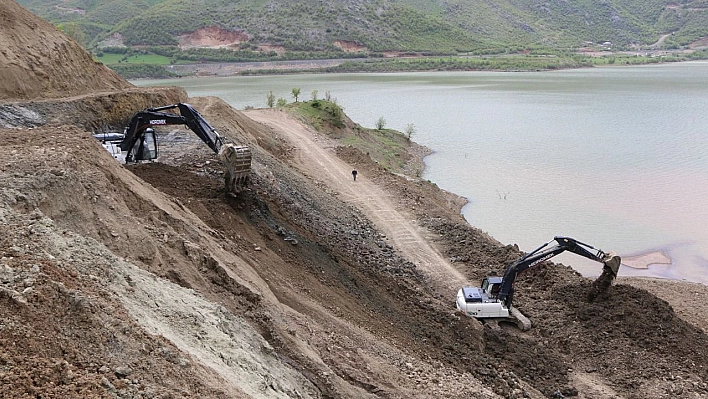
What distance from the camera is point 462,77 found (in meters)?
105

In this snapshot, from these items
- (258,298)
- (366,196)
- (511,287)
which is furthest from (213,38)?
(258,298)

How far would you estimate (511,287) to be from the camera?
1692 centimetres

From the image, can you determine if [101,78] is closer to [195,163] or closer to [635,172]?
[195,163]

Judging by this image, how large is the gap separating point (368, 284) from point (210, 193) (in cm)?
537

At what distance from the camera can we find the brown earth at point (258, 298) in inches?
289

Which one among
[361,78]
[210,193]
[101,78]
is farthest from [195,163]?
[361,78]

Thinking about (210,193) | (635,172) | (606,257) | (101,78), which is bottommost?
(635,172)

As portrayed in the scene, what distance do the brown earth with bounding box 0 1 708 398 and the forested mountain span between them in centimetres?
9543

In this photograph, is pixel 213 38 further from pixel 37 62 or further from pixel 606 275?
pixel 606 275

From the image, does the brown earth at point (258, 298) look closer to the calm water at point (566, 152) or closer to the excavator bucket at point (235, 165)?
the excavator bucket at point (235, 165)

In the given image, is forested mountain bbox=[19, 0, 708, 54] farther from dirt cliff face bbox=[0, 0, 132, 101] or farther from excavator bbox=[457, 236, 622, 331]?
excavator bbox=[457, 236, 622, 331]

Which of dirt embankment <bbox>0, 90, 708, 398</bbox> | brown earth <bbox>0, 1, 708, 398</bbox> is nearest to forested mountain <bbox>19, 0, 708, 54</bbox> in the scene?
brown earth <bbox>0, 1, 708, 398</bbox>

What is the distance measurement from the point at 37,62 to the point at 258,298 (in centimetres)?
1890

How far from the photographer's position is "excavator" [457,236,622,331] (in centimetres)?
1666
